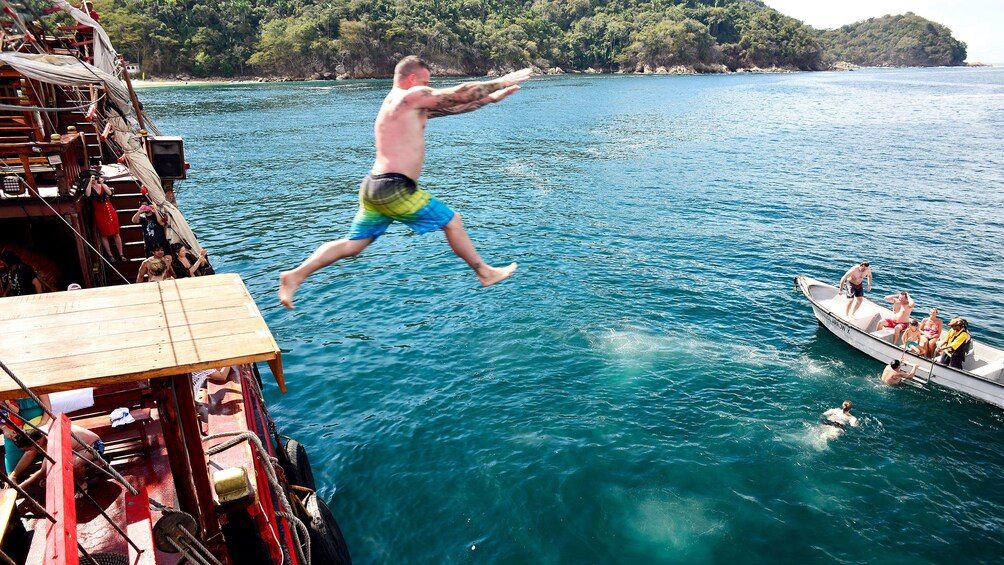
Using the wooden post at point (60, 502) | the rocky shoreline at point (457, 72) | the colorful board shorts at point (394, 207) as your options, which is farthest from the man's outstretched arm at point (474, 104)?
the rocky shoreline at point (457, 72)

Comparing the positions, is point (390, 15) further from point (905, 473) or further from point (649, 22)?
point (905, 473)

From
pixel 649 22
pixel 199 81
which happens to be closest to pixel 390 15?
pixel 199 81

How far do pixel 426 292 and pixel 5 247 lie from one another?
38.6 feet

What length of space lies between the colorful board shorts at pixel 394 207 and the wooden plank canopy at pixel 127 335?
1283mm

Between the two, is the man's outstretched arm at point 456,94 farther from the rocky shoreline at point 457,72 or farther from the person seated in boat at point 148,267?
the rocky shoreline at point 457,72

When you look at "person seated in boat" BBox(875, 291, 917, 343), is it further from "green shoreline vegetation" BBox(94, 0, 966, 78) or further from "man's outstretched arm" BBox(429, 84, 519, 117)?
"green shoreline vegetation" BBox(94, 0, 966, 78)

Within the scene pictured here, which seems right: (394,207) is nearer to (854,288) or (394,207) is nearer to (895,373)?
(895,373)

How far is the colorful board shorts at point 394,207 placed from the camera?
533cm

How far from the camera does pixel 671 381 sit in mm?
16031

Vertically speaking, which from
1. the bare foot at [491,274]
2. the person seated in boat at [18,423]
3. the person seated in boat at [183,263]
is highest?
the bare foot at [491,274]

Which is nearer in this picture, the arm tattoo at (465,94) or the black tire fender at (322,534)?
the arm tattoo at (465,94)

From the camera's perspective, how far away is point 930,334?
16.5 meters

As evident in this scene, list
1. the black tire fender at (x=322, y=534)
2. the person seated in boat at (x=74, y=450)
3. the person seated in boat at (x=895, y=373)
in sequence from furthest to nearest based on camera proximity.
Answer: the person seated in boat at (x=895, y=373) → the black tire fender at (x=322, y=534) → the person seated in boat at (x=74, y=450)

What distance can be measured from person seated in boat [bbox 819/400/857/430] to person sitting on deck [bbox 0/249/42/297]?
675 inches
